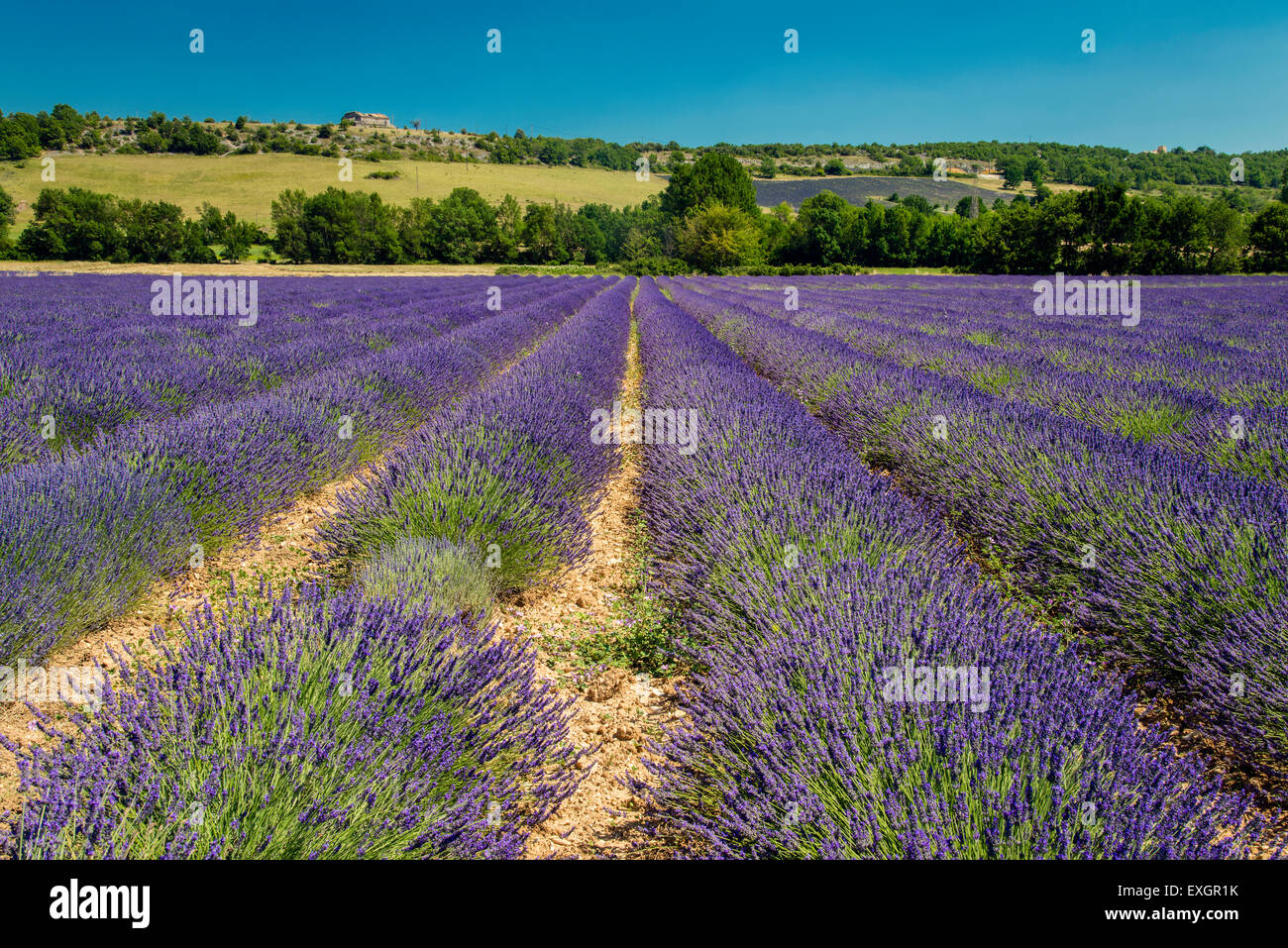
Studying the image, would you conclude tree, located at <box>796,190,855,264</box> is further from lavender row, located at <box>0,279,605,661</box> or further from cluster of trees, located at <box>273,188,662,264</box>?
lavender row, located at <box>0,279,605,661</box>

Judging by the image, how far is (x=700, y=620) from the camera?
2.01 metres

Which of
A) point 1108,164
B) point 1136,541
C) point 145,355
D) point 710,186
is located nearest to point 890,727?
point 1136,541

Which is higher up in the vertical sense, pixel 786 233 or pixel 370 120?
pixel 370 120

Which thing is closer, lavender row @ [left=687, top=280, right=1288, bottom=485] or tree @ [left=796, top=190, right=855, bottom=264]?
lavender row @ [left=687, top=280, right=1288, bottom=485]

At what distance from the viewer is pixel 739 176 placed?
54969mm

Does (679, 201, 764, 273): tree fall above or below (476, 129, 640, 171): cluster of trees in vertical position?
below

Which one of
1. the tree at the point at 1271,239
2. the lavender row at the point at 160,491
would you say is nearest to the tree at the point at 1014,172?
the tree at the point at 1271,239

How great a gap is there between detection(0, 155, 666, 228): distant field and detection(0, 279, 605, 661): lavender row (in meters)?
57.5

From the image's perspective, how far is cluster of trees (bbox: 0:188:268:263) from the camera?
118 feet

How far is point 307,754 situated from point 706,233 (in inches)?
1858

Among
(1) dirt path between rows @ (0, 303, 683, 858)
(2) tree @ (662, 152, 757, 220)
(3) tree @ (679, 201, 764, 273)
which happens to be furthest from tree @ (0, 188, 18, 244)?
(1) dirt path between rows @ (0, 303, 683, 858)

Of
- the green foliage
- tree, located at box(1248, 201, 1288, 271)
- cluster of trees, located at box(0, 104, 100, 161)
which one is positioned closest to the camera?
the green foliage

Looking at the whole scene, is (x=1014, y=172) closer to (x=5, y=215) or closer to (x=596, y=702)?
(x=596, y=702)
